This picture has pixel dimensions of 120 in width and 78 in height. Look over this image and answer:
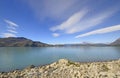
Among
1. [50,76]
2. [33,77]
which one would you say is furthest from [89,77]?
[33,77]

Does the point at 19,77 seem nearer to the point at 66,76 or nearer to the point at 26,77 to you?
the point at 26,77

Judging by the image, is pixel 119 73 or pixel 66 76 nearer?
pixel 119 73

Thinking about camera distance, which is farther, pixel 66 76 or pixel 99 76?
pixel 66 76

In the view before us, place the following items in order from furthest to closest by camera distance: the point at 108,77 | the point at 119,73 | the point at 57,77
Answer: the point at 57,77 < the point at 119,73 < the point at 108,77

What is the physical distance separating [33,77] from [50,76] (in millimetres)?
2072

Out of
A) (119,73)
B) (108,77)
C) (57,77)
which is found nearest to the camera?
(108,77)

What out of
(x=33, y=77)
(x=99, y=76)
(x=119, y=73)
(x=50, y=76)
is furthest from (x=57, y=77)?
(x=119, y=73)

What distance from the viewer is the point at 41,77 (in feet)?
57.8

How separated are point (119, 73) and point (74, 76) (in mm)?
4862

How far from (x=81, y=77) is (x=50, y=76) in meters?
4.15

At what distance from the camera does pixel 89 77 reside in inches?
608

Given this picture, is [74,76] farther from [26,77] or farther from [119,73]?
[26,77]

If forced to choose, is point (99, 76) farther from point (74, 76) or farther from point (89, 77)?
point (74, 76)

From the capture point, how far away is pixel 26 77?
706 inches
